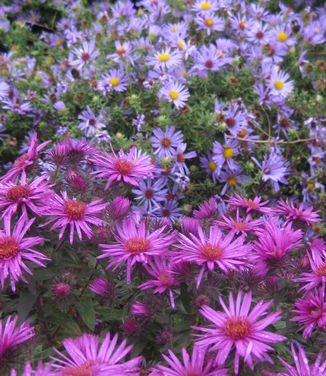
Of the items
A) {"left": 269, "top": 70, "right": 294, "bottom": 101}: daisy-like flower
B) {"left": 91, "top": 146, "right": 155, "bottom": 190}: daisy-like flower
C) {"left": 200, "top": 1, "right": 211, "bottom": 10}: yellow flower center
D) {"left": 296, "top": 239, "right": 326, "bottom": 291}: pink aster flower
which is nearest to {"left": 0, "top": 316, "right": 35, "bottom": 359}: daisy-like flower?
{"left": 91, "top": 146, "right": 155, "bottom": 190}: daisy-like flower

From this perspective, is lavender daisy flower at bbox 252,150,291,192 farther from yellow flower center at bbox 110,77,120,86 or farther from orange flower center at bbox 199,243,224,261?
orange flower center at bbox 199,243,224,261

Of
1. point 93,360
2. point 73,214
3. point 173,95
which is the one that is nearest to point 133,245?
point 73,214

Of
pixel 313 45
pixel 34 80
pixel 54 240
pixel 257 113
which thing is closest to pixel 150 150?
pixel 257 113

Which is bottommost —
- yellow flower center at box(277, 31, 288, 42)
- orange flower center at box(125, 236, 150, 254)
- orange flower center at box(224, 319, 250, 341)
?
orange flower center at box(224, 319, 250, 341)

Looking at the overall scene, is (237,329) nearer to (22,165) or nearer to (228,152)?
(22,165)

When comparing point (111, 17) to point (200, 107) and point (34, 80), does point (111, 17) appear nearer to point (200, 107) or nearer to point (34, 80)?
point (34, 80)
